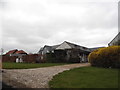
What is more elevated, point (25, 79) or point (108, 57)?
point (108, 57)

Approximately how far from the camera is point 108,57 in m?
11.1

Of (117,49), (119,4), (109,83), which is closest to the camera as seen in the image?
(109,83)

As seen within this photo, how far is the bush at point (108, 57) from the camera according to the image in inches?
406

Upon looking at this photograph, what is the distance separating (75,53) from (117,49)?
1677cm

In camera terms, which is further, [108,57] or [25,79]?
[108,57]

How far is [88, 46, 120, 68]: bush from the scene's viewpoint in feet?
33.8

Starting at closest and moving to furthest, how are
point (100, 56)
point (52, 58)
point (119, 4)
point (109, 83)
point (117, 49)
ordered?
point (109, 83) < point (117, 49) < point (119, 4) < point (100, 56) < point (52, 58)

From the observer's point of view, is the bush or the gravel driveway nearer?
the gravel driveway

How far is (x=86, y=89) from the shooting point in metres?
5.45

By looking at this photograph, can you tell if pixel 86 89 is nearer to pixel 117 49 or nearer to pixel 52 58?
pixel 117 49

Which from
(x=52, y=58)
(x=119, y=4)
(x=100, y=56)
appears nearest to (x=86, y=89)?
(x=100, y=56)

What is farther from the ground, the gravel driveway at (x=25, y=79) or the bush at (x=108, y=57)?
the bush at (x=108, y=57)

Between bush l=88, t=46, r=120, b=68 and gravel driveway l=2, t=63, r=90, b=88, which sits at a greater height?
bush l=88, t=46, r=120, b=68

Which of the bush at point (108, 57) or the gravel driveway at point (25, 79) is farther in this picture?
the bush at point (108, 57)
